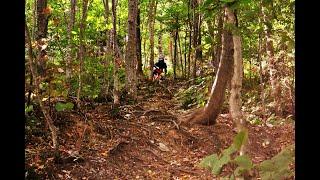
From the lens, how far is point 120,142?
9.27 metres

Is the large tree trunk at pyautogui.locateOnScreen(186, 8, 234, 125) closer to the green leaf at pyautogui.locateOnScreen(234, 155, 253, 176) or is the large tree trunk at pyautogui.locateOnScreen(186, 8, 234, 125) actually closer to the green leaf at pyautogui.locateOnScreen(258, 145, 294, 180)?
the green leaf at pyautogui.locateOnScreen(234, 155, 253, 176)

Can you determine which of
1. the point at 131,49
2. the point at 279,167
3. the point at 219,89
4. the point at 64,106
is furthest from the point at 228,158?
the point at 131,49

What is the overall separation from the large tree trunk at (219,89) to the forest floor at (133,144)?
0.31m

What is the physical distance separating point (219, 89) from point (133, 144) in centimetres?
310

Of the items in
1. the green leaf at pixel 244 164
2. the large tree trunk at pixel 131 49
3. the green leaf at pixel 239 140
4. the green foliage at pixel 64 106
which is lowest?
the green leaf at pixel 244 164

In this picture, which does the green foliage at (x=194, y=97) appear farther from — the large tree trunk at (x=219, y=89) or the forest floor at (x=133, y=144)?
the large tree trunk at (x=219, y=89)

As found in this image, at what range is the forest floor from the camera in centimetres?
752

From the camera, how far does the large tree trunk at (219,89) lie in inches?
420

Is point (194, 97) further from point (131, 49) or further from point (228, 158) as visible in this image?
point (228, 158)

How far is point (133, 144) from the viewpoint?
9.52m

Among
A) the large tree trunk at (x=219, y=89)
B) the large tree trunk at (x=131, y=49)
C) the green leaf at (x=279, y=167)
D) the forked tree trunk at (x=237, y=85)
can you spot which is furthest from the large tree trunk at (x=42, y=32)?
the green leaf at (x=279, y=167)
